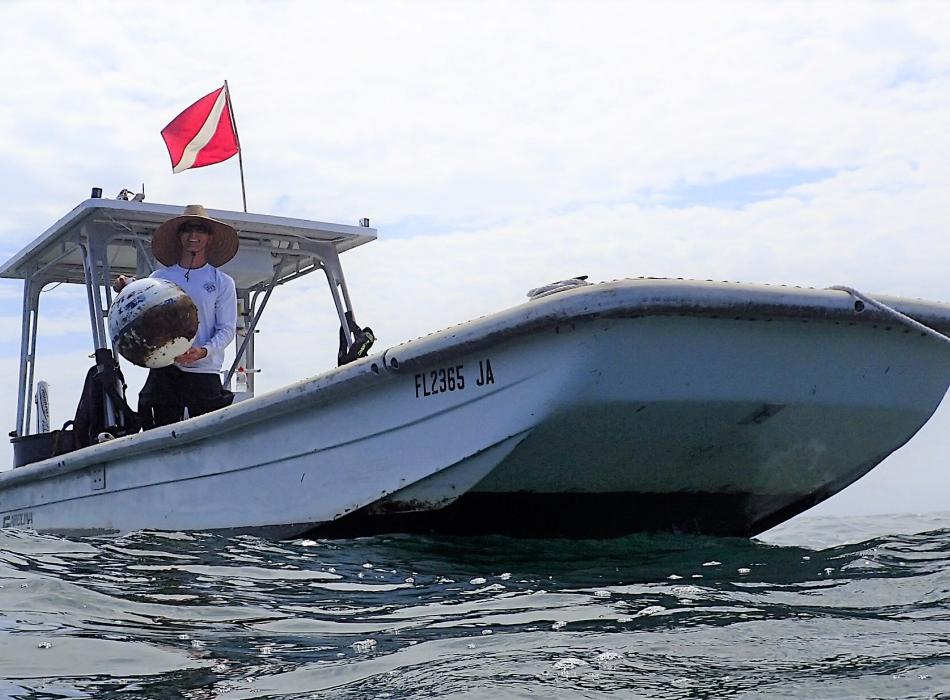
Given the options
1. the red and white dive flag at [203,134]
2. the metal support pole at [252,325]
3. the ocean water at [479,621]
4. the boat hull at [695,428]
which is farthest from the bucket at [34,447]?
the boat hull at [695,428]

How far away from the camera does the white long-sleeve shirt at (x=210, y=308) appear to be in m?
6.19

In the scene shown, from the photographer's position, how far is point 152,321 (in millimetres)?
5734

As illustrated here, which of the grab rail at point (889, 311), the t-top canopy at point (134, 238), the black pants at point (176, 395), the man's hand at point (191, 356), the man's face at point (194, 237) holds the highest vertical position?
the t-top canopy at point (134, 238)

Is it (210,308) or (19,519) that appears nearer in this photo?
(210,308)

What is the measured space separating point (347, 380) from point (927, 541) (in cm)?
272

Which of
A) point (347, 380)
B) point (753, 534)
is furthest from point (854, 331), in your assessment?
point (347, 380)

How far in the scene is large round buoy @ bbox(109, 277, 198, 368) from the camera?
5766 millimetres

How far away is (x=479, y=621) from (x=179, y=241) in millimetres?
4993

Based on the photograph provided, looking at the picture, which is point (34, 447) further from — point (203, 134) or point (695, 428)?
point (695, 428)

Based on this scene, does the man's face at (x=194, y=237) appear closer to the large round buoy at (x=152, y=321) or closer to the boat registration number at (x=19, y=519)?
the large round buoy at (x=152, y=321)

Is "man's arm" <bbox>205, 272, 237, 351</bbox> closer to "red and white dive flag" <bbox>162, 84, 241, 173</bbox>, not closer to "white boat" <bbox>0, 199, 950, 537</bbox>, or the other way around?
"white boat" <bbox>0, 199, 950, 537</bbox>

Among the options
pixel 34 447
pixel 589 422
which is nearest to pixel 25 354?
pixel 34 447

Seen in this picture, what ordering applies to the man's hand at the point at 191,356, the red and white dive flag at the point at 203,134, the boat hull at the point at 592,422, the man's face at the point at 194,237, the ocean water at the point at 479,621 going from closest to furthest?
1. the ocean water at the point at 479,621
2. the boat hull at the point at 592,422
3. the man's hand at the point at 191,356
4. the man's face at the point at 194,237
5. the red and white dive flag at the point at 203,134

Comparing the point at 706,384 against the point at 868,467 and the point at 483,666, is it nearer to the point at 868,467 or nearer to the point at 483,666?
the point at 868,467
